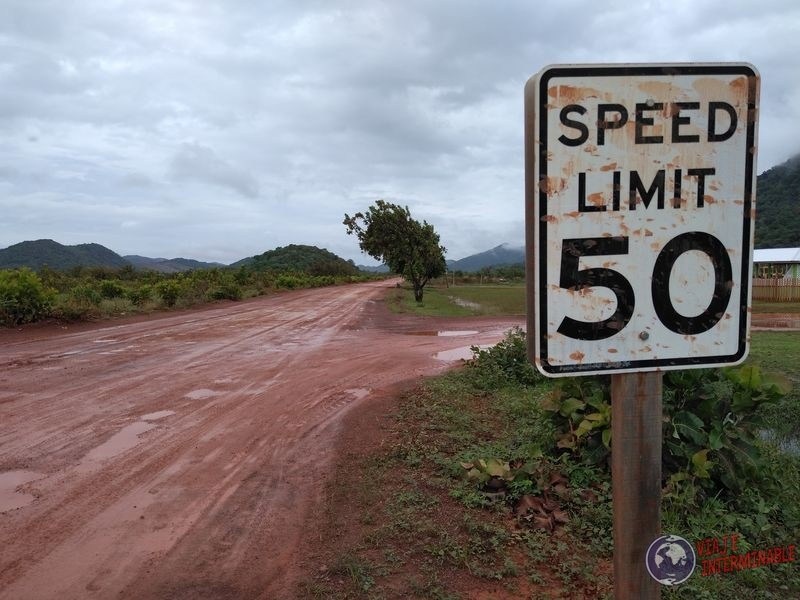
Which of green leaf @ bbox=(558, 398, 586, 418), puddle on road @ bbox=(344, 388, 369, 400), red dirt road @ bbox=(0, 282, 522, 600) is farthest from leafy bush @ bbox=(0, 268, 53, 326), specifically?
green leaf @ bbox=(558, 398, 586, 418)

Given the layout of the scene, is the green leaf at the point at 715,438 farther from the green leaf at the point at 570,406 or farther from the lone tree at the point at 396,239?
the lone tree at the point at 396,239

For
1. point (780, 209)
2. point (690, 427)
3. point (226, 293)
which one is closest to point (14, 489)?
point (690, 427)

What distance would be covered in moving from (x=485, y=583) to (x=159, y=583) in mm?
1771

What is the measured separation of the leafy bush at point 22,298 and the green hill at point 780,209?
133 ft

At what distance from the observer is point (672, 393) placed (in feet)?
12.6

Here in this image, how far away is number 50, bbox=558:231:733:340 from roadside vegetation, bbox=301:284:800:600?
80.2 inches

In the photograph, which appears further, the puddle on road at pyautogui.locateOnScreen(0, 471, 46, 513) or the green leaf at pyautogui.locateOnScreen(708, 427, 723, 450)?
the puddle on road at pyautogui.locateOnScreen(0, 471, 46, 513)

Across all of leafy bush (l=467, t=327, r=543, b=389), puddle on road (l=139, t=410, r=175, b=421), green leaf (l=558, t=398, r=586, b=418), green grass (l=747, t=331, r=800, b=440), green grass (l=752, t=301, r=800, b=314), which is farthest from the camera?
green grass (l=752, t=301, r=800, b=314)

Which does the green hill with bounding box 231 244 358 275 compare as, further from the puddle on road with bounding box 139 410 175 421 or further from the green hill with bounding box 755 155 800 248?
the puddle on road with bounding box 139 410 175 421

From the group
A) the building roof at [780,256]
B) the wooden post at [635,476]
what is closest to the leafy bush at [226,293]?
the wooden post at [635,476]

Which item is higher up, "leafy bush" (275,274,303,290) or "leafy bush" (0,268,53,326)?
"leafy bush" (0,268,53,326)

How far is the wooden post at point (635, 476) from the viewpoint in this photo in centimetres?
140

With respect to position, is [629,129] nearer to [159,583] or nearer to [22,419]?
[159,583]

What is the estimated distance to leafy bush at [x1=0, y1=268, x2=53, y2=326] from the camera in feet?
45.4
